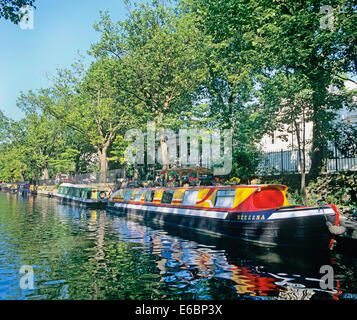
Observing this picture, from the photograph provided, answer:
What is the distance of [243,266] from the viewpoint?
9891 mm

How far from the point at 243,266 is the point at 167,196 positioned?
1132 cm

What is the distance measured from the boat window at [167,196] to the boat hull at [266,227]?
242 cm

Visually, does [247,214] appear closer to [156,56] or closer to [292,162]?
[292,162]

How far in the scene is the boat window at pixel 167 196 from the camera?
20.5 metres

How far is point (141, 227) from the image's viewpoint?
754 inches

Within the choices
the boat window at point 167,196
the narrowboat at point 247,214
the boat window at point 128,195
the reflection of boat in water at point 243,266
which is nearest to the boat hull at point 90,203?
the boat window at point 128,195

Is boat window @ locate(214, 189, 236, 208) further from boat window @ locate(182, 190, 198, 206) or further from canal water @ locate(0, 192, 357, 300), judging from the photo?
boat window @ locate(182, 190, 198, 206)

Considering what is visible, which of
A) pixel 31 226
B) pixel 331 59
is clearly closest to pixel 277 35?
pixel 331 59

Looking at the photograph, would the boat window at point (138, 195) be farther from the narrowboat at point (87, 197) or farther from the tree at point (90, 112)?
the tree at point (90, 112)

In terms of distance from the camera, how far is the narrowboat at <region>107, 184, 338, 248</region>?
11641mm

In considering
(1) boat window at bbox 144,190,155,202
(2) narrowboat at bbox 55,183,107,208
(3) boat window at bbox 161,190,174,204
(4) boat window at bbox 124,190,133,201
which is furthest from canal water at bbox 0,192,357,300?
(2) narrowboat at bbox 55,183,107,208

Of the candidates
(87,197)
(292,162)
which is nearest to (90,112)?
(87,197)
